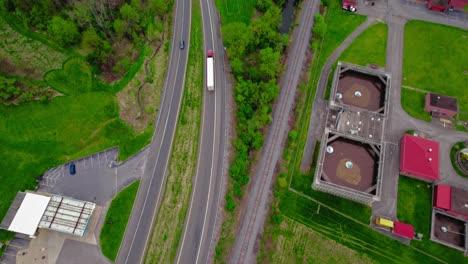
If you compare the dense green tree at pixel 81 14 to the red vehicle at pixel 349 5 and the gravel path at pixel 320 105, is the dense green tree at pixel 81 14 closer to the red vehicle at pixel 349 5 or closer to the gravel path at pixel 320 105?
the gravel path at pixel 320 105

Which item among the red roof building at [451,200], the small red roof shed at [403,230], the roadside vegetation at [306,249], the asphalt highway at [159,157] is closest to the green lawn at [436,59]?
the red roof building at [451,200]

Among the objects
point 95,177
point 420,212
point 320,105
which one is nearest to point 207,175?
point 95,177

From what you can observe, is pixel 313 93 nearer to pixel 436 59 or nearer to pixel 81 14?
pixel 436 59

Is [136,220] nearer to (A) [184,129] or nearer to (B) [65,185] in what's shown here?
(B) [65,185]

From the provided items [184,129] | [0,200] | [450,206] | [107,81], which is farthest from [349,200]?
[0,200]

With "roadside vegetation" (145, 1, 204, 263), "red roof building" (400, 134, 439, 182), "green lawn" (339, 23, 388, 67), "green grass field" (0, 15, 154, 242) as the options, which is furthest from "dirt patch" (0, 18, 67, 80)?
"red roof building" (400, 134, 439, 182)

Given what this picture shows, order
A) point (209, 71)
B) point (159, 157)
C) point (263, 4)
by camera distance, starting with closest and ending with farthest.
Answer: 1. point (159, 157)
2. point (209, 71)
3. point (263, 4)
